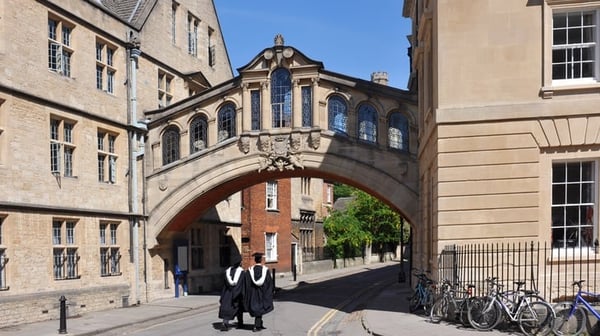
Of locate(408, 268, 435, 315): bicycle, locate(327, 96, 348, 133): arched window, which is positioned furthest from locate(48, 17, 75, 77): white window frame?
locate(408, 268, 435, 315): bicycle

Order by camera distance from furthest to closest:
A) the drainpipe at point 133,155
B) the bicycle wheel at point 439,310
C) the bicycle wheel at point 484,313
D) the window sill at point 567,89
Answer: the drainpipe at point 133,155 → the bicycle wheel at point 439,310 → the window sill at point 567,89 → the bicycle wheel at point 484,313

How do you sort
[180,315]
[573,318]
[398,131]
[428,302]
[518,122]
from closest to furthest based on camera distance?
[573,318], [518,122], [428,302], [180,315], [398,131]

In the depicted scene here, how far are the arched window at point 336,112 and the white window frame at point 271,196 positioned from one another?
617 inches

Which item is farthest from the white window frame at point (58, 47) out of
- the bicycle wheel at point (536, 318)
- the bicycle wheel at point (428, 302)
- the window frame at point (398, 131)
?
the bicycle wheel at point (536, 318)

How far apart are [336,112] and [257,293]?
8.79 meters

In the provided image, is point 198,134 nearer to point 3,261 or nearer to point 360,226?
point 3,261

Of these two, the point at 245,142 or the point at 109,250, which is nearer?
the point at 109,250

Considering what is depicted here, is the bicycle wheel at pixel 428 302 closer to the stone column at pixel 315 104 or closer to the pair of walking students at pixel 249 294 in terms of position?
the pair of walking students at pixel 249 294

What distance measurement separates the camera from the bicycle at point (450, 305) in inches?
508

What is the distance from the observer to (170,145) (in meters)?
22.7

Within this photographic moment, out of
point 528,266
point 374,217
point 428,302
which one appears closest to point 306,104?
point 428,302

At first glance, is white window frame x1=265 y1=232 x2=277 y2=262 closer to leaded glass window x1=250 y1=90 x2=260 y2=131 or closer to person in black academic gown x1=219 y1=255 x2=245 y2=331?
leaded glass window x1=250 y1=90 x2=260 y2=131

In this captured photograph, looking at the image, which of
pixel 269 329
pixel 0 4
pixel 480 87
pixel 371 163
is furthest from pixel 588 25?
pixel 0 4

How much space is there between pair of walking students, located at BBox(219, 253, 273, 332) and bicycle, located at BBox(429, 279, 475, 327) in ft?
12.9
